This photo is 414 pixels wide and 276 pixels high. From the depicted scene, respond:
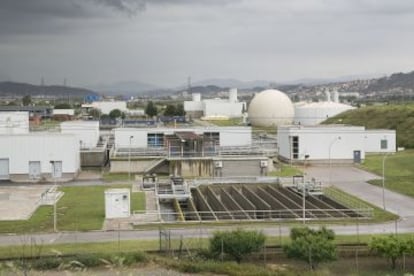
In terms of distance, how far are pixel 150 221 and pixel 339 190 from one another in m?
14.9

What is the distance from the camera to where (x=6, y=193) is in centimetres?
3888

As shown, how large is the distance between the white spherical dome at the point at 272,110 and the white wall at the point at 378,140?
91.8 ft

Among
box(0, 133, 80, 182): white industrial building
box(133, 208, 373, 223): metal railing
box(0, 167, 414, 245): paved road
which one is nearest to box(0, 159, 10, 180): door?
box(0, 133, 80, 182): white industrial building

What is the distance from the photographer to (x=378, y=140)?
199ft

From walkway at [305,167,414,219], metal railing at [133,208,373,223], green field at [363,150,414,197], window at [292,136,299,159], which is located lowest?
metal railing at [133,208,373,223]

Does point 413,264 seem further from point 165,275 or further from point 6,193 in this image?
point 6,193

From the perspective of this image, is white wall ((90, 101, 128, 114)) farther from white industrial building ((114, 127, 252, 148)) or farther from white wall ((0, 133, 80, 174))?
white wall ((0, 133, 80, 174))

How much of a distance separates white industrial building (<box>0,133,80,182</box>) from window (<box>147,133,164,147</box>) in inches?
493

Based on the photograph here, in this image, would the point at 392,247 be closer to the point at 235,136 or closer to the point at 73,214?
the point at 73,214

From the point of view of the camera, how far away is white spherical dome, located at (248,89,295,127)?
291 ft

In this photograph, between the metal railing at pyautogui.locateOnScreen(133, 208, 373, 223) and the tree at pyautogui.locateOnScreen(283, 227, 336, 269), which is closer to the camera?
the tree at pyautogui.locateOnScreen(283, 227, 336, 269)

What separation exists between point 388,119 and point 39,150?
147 ft

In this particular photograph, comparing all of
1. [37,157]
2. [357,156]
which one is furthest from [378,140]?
[37,157]

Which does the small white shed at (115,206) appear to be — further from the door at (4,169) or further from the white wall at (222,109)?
the white wall at (222,109)
